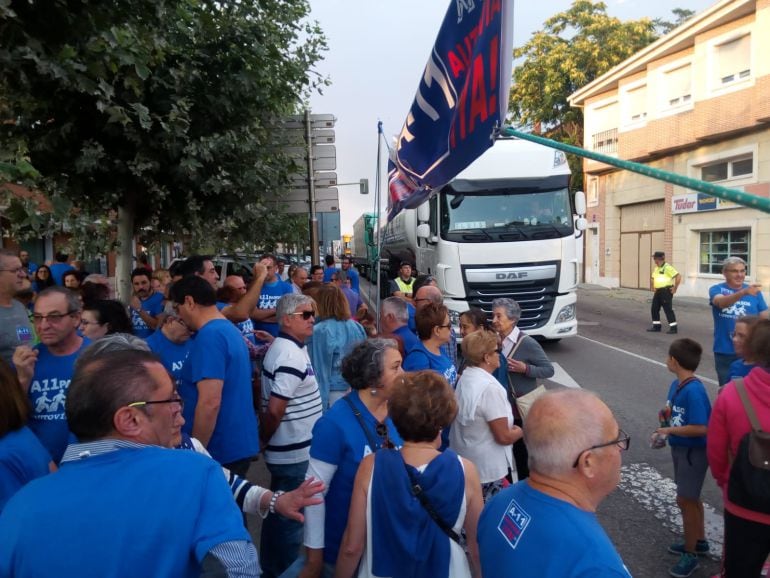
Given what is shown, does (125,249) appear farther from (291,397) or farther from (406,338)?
(291,397)

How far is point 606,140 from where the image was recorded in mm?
27625

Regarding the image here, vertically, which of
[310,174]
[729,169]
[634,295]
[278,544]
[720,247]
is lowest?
[634,295]

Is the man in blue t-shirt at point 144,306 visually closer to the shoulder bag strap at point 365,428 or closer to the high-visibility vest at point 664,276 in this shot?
the shoulder bag strap at point 365,428

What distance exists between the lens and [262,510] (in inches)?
89.5

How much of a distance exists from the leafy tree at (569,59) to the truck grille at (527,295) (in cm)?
2022

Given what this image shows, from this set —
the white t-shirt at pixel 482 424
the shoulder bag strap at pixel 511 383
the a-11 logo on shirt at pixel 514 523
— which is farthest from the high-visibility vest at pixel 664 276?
the a-11 logo on shirt at pixel 514 523

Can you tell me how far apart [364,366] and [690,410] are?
219 cm

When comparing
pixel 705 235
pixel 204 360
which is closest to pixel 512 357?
pixel 204 360

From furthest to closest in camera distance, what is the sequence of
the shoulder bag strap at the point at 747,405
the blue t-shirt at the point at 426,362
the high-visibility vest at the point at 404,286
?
1. the high-visibility vest at the point at 404,286
2. the blue t-shirt at the point at 426,362
3. the shoulder bag strap at the point at 747,405

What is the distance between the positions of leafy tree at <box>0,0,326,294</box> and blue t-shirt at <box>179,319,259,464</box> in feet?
9.94

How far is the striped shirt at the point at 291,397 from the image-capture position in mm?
3410

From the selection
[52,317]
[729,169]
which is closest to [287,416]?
[52,317]

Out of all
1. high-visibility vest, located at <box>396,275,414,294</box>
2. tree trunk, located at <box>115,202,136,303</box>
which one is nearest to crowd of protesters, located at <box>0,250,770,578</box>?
tree trunk, located at <box>115,202,136,303</box>

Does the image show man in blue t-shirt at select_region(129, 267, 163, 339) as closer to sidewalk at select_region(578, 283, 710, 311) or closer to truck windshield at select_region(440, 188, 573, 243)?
truck windshield at select_region(440, 188, 573, 243)
